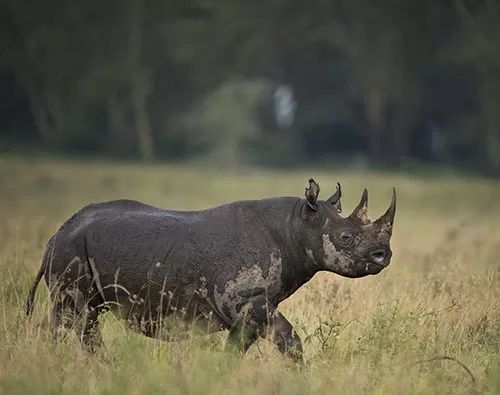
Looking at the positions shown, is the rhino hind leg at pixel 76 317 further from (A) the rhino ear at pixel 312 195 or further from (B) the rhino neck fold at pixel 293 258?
(A) the rhino ear at pixel 312 195

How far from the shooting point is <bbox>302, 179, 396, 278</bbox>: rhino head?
7.62 m

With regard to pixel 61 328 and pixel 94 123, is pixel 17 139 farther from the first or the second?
pixel 61 328

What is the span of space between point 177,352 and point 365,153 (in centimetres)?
4527

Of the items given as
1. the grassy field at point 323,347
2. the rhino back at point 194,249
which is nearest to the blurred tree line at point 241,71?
the grassy field at point 323,347

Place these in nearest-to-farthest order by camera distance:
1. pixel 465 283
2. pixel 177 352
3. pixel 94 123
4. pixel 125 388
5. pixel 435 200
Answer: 1. pixel 125 388
2. pixel 177 352
3. pixel 465 283
4. pixel 435 200
5. pixel 94 123

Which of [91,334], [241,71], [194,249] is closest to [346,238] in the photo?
[194,249]

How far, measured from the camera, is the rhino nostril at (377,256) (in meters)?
7.59

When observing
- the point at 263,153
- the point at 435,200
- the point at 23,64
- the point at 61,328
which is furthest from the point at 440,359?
the point at 23,64

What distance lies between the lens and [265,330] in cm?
760

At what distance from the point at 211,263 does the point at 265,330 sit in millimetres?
608

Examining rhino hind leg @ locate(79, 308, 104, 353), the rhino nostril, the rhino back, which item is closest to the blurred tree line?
the rhino back

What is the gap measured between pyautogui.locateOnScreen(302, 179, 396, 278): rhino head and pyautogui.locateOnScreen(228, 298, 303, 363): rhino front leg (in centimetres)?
53

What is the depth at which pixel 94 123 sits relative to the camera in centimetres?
5188

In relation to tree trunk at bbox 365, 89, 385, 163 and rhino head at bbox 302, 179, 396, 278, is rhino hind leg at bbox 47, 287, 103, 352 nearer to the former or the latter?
rhino head at bbox 302, 179, 396, 278
